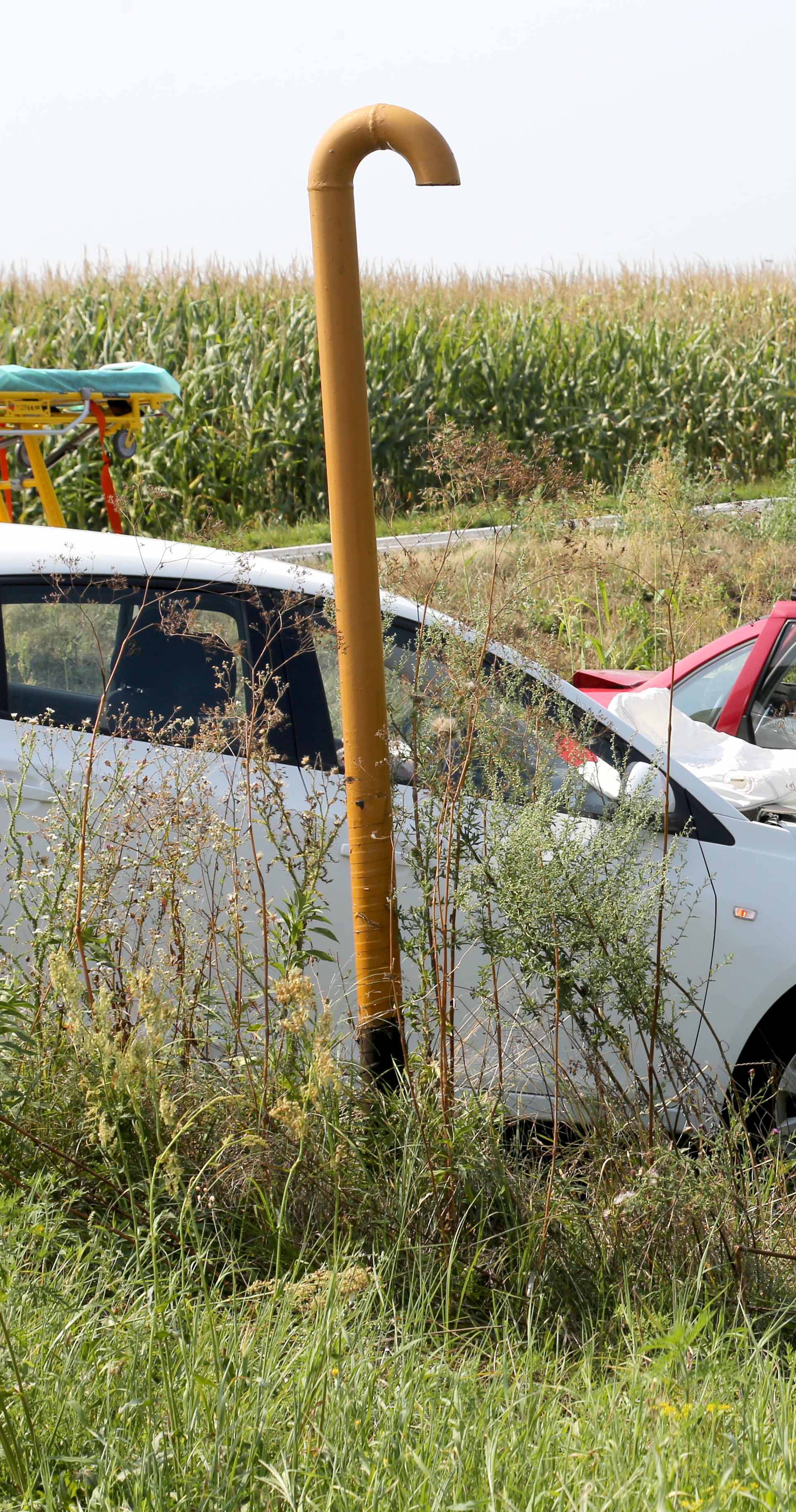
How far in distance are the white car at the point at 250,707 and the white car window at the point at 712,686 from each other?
2033 mm

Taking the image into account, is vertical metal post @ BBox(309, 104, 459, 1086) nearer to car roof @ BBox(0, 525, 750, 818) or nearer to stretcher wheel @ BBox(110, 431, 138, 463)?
car roof @ BBox(0, 525, 750, 818)

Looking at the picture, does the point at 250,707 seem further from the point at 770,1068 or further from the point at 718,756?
the point at 718,756

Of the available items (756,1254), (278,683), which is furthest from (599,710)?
(756,1254)

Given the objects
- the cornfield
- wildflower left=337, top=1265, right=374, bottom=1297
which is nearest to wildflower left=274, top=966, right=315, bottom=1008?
wildflower left=337, top=1265, right=374, bottom=1297

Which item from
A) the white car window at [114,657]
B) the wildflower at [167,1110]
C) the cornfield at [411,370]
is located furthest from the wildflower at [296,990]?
the cornfield at [411,370]

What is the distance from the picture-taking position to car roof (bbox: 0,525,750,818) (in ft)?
12.4

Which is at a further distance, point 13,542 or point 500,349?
point 500,349

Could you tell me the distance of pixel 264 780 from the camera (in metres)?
3.25

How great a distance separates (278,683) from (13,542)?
3.29 ft

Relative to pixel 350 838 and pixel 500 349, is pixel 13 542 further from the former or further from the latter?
pixel 500 349

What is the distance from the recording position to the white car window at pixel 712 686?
19.7 feet

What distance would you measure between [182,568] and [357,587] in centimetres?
89

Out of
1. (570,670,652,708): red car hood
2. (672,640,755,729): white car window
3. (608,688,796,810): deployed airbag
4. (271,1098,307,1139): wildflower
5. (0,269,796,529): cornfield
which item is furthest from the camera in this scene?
(0,269,796,529): cornfield

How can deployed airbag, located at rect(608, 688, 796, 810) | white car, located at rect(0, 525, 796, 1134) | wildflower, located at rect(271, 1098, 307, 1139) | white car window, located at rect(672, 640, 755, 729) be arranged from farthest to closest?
white car window, located at rect(672, 640, 755, 729)
deployed airbag, located at rect(608, 688, 796, 810)
white car, located at rect(0, 525, 796, 1134)
wildflower, located at rect(271, 1098, 307, 1139)
